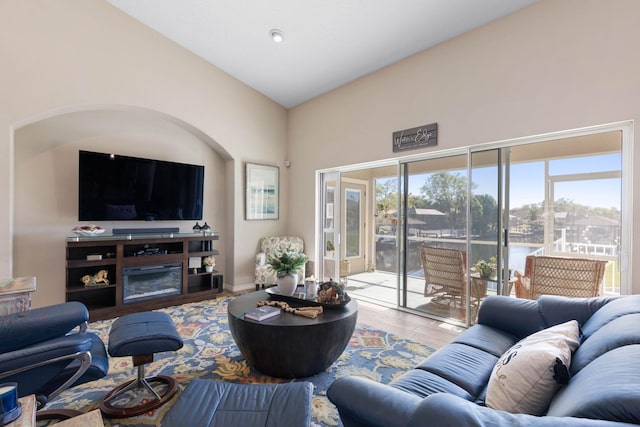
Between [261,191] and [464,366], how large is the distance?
4.52 meters

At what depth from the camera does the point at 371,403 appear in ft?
3.59

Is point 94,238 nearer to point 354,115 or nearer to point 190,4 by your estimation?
point 190,4

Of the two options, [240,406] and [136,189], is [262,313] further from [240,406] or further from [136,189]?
[136,189]

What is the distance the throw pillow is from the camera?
1.23m

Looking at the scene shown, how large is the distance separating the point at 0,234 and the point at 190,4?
3399 mm

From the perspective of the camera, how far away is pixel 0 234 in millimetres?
3297

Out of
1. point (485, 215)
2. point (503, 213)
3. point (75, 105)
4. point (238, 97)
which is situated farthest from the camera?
point (238, 97)

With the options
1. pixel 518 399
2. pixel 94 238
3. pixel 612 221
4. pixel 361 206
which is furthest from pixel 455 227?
pixel 94 238

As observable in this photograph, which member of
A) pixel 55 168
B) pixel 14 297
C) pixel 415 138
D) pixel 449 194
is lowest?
pixel 14 297

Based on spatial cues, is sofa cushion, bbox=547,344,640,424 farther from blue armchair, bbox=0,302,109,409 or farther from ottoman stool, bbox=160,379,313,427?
blue armchair, bbox=0,302,109,409

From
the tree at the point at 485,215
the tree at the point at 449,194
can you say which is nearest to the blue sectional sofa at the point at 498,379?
the tree at the point at 485,215

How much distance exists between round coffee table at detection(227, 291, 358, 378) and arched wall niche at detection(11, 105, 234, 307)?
3.17 metres

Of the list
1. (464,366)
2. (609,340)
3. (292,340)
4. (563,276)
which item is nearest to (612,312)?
(609,340)

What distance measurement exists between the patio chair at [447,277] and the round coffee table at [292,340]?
6.54 feet
